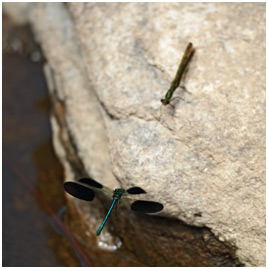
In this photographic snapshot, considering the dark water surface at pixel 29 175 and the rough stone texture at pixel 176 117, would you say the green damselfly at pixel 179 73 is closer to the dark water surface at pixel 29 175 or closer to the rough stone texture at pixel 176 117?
the rough stone texture at pixel 176 117

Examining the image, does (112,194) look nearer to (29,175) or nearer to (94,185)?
(94,185)

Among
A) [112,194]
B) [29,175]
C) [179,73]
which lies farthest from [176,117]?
[29,175]

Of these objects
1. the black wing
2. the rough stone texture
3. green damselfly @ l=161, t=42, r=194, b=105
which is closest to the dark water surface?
the rough stone texture

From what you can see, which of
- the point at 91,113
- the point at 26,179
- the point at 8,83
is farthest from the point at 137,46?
the point at 8,83

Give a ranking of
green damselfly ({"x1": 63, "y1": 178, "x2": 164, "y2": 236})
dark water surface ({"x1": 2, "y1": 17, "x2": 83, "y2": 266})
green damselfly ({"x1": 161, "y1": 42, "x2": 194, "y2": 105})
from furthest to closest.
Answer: dark water surface ({"x1": 2, "y1": 17, "x2": 83, "y2": 266}) < green damselfly ({"x1": 161, "y1": 42, "x2": 194, "y2": 105}) < green damselfly ({"x1": 63, "y1": 178, "x2": 164, "y2": 236})

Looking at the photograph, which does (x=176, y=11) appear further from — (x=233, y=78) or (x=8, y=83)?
(x=8, y=83)

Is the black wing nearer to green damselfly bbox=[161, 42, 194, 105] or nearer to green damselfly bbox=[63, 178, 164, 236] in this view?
green damselfly bbox=[63, 178, 164, 236]
